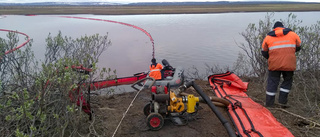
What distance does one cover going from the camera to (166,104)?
14.0ft

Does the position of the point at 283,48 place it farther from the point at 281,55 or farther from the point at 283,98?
the point at 283,98

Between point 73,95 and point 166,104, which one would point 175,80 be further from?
point 73,95

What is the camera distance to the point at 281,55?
187 inches

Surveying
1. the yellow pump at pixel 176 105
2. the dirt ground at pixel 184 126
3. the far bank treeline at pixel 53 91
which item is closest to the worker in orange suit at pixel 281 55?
the dirt ground at pixel 184 126

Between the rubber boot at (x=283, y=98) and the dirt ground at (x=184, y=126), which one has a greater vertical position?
the rubber boot at (x=283, y=98)

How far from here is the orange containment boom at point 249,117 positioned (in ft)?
12.5

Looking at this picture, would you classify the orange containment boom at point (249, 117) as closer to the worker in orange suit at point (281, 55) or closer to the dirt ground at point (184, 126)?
the dirt ground at point (184, 126)

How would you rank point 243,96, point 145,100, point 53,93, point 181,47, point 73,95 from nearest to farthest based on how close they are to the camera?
point 53,93
point 73,95
point 243,96
point 145,100
point 181,47

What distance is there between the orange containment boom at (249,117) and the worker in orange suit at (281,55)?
1.90 ft

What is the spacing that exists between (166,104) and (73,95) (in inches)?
62.4

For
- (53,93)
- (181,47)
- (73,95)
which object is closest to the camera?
(53,93)

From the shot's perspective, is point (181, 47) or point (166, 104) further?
point (181, 47)

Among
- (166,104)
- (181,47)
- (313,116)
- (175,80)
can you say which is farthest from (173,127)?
(181,47)

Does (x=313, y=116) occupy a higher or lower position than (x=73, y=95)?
lower
